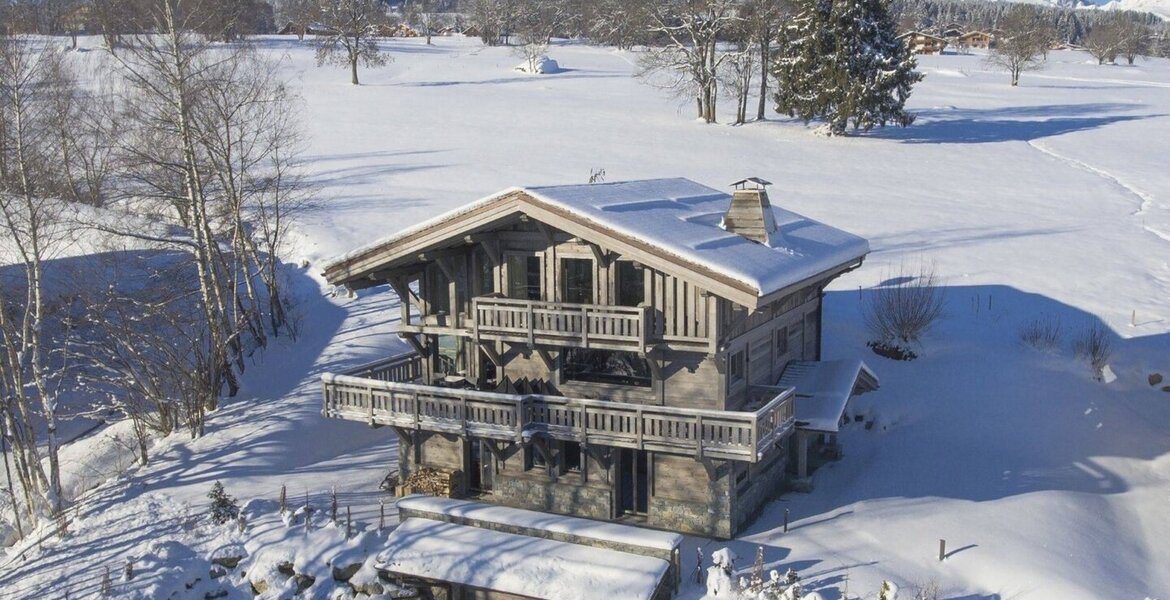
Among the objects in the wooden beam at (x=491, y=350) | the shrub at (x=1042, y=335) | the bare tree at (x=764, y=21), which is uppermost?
the bare tree at (x=764, y=21)

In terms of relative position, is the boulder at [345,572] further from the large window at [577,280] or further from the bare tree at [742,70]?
the bare tree at [742,70]

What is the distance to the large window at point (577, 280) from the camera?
2141 cm

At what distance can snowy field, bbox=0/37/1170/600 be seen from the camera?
810 inches

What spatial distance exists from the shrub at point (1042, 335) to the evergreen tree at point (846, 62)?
30.3 metres

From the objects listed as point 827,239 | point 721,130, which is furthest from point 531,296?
point 721,130

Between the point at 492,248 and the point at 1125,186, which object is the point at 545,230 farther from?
the point at 1125,186

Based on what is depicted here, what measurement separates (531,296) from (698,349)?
401cm

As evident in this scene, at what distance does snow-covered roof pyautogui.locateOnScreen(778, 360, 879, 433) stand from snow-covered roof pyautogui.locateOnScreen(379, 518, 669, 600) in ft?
18.8

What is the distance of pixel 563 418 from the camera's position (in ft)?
68.5

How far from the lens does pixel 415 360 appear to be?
81.6 feet

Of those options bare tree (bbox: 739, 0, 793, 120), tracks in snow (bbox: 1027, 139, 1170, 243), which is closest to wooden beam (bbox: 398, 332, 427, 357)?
tracks in snow (bbox: 1027, 139, 1170, 243)

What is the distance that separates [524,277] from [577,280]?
1.27 m

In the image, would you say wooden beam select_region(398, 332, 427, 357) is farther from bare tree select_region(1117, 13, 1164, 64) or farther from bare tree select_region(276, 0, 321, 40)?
bare tree select_region(1117, 13, 1164, 64)

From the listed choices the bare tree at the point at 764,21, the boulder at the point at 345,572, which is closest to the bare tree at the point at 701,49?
the bare tree at the point at 764,21
